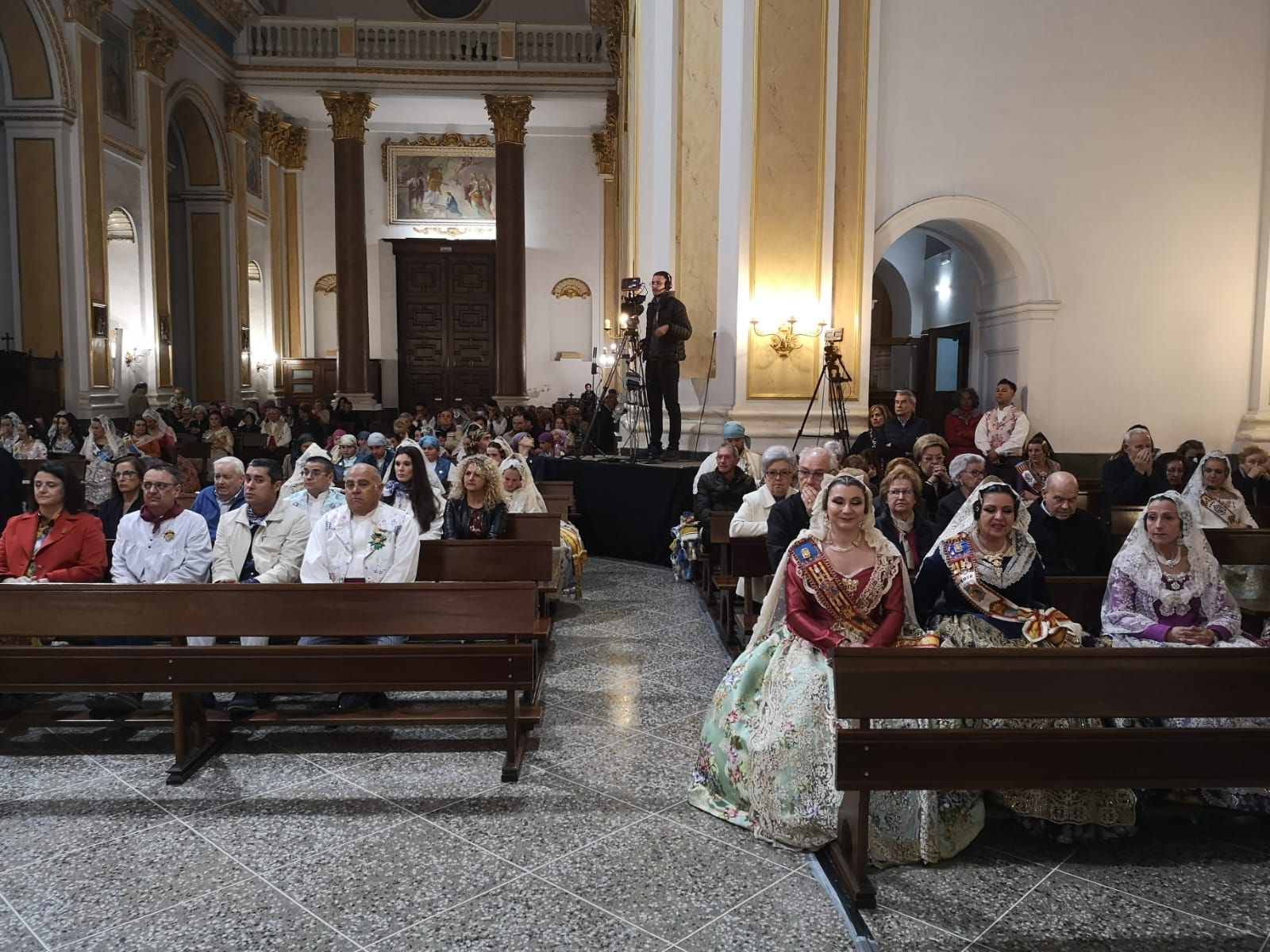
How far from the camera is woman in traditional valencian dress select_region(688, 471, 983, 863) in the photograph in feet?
11.6

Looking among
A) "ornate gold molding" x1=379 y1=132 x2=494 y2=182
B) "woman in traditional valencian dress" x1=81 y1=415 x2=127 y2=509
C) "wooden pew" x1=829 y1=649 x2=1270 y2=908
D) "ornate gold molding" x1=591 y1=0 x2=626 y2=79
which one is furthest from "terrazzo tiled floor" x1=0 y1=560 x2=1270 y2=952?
"ornate gold molding" x1=379 y1=132 x2=494 y2=182

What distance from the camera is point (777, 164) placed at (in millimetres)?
10320

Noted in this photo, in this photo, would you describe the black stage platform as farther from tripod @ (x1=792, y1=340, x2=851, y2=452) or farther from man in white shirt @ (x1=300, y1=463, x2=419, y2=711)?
man in white shirt @ (x1=300, y1=463, x2=419, y2=711)

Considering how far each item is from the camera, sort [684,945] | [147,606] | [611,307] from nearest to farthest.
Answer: [684,945], [147,606], [611,307]

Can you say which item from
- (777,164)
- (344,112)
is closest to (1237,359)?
(777,164)

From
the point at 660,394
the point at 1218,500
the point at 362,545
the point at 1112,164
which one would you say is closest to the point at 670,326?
the point at 660,394

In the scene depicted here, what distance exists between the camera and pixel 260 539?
5.32m

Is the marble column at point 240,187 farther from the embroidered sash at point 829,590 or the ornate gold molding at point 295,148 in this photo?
the embroidered sash at point 829,590

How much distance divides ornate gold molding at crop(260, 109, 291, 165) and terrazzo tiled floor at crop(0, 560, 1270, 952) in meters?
21.1

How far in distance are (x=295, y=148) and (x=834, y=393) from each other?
18343mm

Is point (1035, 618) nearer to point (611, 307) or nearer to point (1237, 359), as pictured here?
point (1237, 359)

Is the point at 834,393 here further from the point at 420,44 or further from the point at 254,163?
the point at 254,163

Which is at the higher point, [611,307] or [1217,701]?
[611,307]

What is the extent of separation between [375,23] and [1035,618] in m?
21.5
